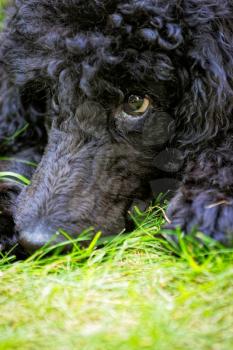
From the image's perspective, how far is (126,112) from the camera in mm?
2697

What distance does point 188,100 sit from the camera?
Answer: 2627mm

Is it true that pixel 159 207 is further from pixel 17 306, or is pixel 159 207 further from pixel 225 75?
pixel 17 306

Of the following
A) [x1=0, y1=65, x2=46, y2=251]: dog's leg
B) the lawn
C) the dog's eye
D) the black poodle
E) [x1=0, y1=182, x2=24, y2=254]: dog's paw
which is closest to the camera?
the lawn

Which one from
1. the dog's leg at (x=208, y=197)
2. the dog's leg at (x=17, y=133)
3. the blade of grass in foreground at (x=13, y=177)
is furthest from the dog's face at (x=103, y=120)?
the dog's leg at (x=17, y=133)

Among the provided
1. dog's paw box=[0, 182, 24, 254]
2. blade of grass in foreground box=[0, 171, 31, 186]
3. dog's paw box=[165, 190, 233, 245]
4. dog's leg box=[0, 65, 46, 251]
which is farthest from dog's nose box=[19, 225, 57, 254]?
dog's leg box=[0, 65, 46, 251]

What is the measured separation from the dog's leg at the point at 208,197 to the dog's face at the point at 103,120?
9.3 inches

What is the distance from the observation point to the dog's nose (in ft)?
7.98

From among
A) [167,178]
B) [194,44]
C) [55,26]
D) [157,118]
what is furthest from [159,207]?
[55,26]

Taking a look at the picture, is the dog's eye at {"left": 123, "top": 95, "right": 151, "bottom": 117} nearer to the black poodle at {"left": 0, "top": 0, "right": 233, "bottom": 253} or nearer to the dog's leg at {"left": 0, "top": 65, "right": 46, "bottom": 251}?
the black poodle at {"left": 0, "top": 0, "right": 233, "bottom": 253}

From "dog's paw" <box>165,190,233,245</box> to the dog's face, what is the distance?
0.31m

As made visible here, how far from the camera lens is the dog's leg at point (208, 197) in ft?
7.82

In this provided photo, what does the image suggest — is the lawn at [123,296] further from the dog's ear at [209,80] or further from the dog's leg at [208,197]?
the dog's ear at [209,80]

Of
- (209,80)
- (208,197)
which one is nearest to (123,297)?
(208,197)

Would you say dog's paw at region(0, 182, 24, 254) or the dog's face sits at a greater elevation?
the dog's face
